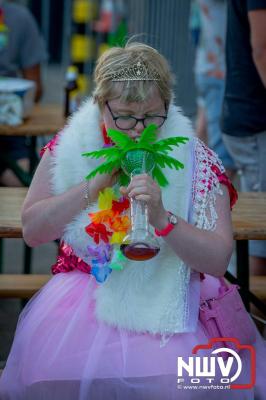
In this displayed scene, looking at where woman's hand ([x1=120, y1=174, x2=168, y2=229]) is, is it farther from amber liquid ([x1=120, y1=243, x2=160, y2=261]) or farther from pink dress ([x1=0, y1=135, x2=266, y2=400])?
pink dress ([x1=0, y1=135, x2=266, y2=400])

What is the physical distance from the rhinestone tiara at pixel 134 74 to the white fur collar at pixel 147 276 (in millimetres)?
194

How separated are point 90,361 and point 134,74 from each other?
82 centimetres

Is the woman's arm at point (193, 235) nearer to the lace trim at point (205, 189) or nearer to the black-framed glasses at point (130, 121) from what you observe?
the lace trim at point (205, 189)

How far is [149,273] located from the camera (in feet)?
8.61

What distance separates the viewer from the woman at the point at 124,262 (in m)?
2.52

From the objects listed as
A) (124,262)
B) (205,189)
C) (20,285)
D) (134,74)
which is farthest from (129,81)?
(20,285)

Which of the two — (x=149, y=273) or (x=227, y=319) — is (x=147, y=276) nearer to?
(x=149, y=273)

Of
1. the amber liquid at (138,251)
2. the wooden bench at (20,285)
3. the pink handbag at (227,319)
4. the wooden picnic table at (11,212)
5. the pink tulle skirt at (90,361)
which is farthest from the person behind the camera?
the wooden bench at (20,285)

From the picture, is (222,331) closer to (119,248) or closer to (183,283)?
(183,283)

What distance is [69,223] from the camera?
8.69ft

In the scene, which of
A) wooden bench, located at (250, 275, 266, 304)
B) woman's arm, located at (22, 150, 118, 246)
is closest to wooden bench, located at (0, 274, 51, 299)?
wooden bench, located at (250, 275, 266, 304)

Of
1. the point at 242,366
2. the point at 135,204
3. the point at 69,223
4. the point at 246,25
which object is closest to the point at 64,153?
the point at 69,223

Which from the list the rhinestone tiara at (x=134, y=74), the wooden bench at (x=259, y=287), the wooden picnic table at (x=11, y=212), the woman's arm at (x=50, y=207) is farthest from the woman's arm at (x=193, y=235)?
the wooden bench at (x=259, y=287)

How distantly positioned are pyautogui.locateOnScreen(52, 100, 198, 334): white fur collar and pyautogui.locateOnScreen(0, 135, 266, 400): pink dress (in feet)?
0.15
